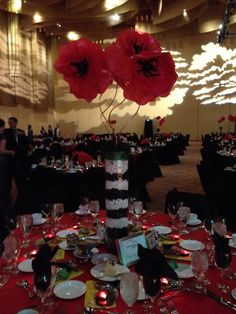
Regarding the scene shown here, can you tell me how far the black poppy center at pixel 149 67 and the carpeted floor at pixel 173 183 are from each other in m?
4.28

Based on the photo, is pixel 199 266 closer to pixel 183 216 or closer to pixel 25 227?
pixel 183 216

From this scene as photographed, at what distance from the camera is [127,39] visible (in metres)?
1.47

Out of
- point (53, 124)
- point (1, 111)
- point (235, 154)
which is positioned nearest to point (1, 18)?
point (1, 111)

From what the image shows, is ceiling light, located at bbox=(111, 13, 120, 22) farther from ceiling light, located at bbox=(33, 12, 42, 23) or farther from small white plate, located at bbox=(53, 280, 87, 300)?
small white plate, located at bbox=(53, 280, 87, 300)

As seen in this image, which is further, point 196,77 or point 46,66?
point 196,77

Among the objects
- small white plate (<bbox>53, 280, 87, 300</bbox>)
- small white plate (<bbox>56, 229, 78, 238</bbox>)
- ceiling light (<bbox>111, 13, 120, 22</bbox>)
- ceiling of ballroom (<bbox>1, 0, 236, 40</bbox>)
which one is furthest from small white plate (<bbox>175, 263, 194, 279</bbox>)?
ceiling light (<bbox>111, 13, 120, 22</bbox>)

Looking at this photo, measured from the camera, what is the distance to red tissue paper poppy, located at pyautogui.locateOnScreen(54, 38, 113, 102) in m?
1.48

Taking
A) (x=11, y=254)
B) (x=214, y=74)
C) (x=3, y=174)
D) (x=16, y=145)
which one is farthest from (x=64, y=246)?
(x=214, y=74)

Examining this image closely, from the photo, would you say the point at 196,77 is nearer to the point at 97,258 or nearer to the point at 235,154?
the point at 235,154

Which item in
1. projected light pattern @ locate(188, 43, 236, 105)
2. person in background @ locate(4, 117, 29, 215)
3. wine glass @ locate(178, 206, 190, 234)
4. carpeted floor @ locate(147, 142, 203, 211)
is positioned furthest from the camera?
projected light pattern @ locate(188, 43, 236, 105)

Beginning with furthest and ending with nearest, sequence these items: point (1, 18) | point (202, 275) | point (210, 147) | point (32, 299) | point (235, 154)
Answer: point (1, 18) < point (210, 147) < point (235, 154) < point (202, 275) < point (32, 299)

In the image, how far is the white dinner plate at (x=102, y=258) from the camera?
1656mm

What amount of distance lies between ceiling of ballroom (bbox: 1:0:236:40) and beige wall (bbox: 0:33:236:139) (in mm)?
1993

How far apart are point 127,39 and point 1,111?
41.7 feet
